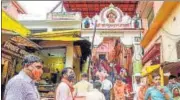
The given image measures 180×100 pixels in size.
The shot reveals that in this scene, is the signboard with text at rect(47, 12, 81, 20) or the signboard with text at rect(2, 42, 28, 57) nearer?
the signboard with text at rect(2, 42, 28, 57)

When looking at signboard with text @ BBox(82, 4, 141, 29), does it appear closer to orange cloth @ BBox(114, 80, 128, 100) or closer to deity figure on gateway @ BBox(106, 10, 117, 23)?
deity figure on gateway @ BBox(106, 10, 117, 23)

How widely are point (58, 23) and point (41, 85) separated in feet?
24.8

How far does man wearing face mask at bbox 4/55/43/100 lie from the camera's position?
2512mm

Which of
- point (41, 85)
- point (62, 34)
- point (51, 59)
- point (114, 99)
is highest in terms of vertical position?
point (62, 34)

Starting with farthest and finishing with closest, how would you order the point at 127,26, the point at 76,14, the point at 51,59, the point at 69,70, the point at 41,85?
the point at 76,14
the point at 127,26
the point at 51,59
the point at 41,85
the point at 69,70

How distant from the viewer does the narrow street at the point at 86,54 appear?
397cm

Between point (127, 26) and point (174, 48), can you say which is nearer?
point (174, 48)

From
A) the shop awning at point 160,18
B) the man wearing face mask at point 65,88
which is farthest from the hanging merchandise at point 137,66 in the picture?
the man wearing face mask at point 65,88

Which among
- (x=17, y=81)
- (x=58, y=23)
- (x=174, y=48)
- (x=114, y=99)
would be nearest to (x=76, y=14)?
(x=58, y=23)

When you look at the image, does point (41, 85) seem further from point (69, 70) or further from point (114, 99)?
point (114, 99)

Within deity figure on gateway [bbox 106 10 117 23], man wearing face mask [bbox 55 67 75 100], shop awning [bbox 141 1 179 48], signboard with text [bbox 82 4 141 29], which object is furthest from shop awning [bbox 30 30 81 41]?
deity figure on gateway [bbox 106 10 117 23]

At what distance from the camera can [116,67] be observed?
14680 mm

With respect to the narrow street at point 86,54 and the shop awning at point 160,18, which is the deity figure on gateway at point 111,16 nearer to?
the narrow street at point 86,54

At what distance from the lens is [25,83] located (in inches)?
101
